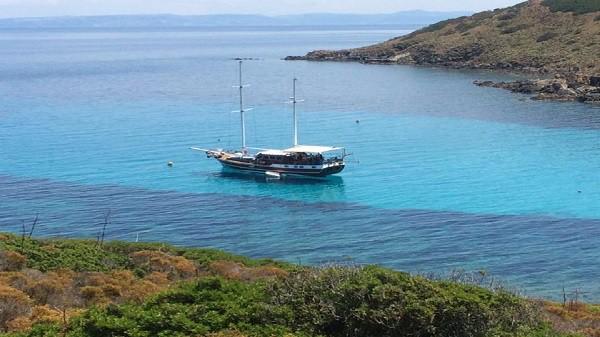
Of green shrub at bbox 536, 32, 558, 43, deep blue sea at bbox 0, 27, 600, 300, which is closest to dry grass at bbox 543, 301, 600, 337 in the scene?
deep blue sea at bbox 0, 27, 600, 300

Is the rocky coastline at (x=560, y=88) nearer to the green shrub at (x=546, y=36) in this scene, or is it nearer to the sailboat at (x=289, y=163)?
the green shrub at (x=546, y=36)

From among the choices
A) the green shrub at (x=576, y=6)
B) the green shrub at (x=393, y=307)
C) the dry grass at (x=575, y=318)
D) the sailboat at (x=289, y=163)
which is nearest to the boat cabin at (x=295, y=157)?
the sailboat at (x=289, y=163)

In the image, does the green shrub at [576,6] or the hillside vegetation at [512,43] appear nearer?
the hillside vegetation at [512,43]

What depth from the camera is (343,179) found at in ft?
179

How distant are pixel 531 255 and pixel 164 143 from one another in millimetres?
38153

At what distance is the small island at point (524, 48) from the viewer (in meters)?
99.9

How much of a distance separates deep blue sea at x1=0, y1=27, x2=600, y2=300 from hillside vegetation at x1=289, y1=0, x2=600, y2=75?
2424 centimetres

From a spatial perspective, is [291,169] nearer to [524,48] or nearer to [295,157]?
[295,157]

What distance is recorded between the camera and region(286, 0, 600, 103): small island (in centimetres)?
9994

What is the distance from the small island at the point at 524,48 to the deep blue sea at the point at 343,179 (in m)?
9.67

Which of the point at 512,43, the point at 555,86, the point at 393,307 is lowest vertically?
the point at 393,307

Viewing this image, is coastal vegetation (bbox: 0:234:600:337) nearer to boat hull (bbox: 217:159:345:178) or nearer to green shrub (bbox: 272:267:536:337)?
green shrub (bbox: 272:267:536:337)

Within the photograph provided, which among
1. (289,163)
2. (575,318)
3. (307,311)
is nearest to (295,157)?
(289,163)

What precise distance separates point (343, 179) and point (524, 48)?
8425cm
